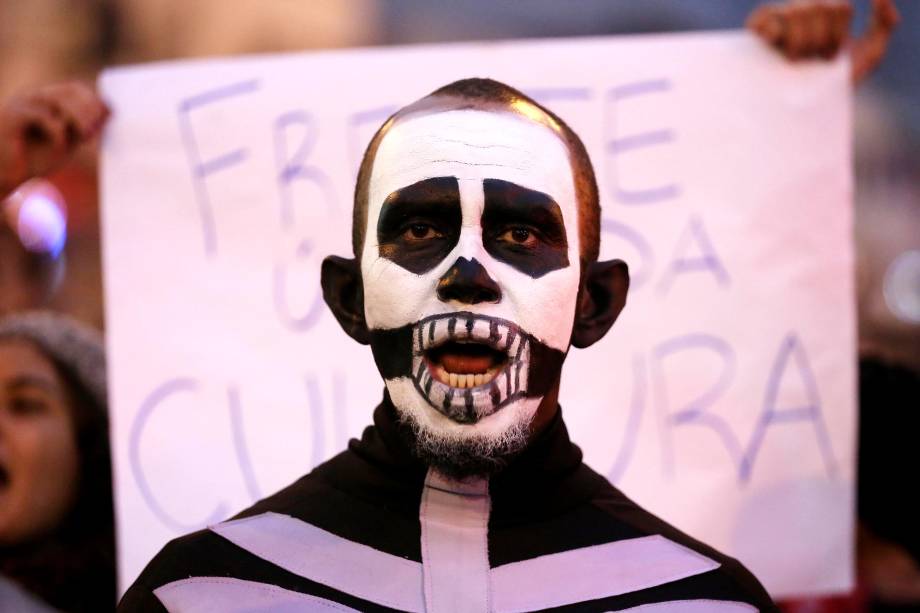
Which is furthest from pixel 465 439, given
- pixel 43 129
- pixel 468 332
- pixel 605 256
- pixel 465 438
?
pixel 43 129

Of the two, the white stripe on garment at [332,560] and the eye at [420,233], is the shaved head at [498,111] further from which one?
the white stripe on garment at [332,560]

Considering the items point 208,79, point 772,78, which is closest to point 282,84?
point 208,79

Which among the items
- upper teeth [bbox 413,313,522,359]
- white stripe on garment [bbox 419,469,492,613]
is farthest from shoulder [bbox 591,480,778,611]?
upper teeth [bbox 413,313,522,359]

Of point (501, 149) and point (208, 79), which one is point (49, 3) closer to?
point (208, 79)

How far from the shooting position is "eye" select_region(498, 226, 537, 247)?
1.27 m

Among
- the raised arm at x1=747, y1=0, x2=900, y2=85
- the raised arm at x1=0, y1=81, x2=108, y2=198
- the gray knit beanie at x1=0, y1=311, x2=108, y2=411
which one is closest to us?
the raised arm at x1=0, y1=81, x2=108, y2=198

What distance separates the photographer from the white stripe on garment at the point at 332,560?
1.24m

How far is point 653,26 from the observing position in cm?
307

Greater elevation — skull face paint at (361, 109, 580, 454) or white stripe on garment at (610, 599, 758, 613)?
skull face paint at (361, 109, 580, 454)

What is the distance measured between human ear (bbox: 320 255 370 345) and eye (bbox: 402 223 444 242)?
105 mm

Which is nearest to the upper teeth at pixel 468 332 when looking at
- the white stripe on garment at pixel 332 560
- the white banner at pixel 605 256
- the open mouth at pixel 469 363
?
the open mouth at pixel 469 363

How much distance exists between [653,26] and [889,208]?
827mm

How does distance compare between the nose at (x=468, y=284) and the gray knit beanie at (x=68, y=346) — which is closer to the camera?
the nose at (x=468, y=284)

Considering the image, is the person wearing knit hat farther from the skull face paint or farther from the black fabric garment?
the skull face paint
